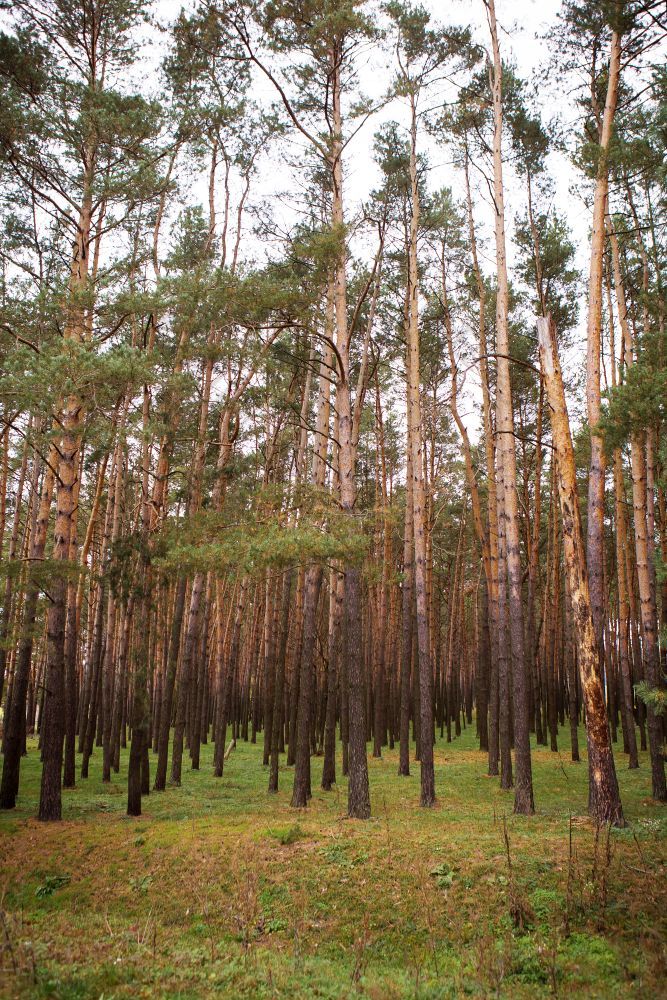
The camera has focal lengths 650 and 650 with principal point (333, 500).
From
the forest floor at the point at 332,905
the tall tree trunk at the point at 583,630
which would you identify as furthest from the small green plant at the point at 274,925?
the tall tree trunk at the point at 583,630

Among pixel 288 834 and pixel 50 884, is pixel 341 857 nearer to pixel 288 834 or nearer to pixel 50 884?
pixel 288 834

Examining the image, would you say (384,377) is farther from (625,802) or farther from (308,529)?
(625,802)

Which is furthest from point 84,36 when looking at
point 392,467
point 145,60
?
point 392,467

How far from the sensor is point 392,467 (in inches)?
974

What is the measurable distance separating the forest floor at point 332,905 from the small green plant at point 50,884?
2cm

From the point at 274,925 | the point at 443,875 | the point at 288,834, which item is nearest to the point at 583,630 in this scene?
the point at 443,875

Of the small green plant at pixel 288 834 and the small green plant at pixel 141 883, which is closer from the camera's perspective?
the small green plant at pixel 141 883

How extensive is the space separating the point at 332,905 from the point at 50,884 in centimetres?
384

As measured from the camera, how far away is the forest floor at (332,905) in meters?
5.21

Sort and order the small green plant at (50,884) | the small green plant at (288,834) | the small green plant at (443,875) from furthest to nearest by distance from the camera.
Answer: the small green plant at (288,834) → the small green plant at (50,884) → the small green plant at (443,875)

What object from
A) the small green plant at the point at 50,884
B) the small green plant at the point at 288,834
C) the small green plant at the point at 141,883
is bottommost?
the small green plant at the point at 50,884

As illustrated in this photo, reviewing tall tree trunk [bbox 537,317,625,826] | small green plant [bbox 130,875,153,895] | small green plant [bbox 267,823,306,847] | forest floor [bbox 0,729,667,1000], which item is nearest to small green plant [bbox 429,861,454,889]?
forest floor [bbox 0,729,667,1000]

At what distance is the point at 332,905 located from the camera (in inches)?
279

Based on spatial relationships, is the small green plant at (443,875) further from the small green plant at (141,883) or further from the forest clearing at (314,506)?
the small green plant at (141,883)
